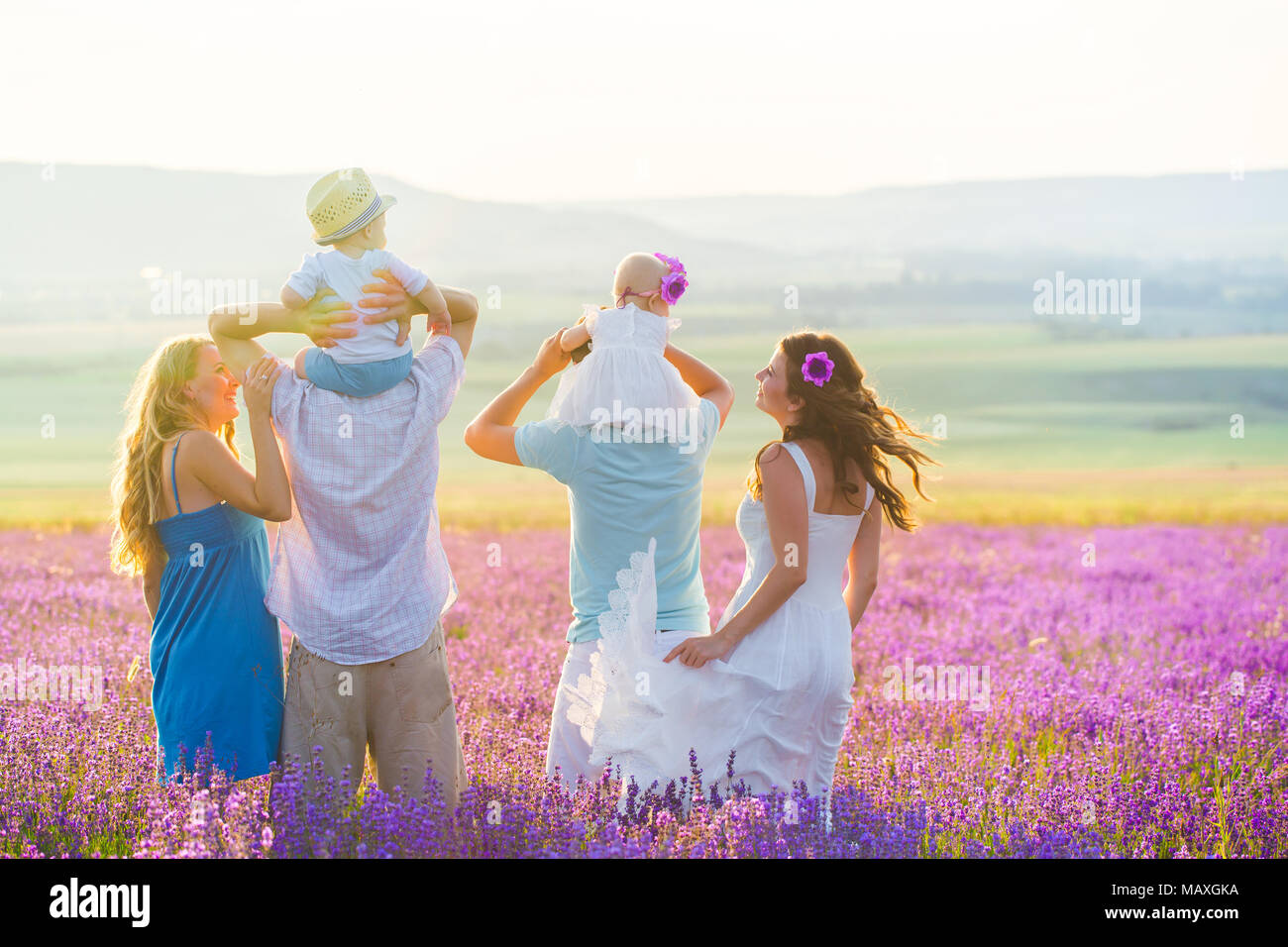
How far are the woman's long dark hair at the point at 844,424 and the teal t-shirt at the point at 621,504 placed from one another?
11.2 inches

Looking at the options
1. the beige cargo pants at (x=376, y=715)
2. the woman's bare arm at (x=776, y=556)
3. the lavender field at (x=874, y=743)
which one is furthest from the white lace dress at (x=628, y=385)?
the lavender field at (x=874, y=743)

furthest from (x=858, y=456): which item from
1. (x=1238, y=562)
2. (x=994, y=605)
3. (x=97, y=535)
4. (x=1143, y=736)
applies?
(x=97, y=535)

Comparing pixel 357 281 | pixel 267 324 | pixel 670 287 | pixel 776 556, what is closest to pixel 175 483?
pixel 267 324

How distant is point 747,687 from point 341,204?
7.08 ft

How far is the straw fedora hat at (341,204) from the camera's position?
3416 mm

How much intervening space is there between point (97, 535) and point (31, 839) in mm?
9370

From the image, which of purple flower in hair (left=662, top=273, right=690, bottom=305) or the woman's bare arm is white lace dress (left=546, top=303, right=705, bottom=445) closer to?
purple flower in hair (left=662, top=273, right=690, bottom=305)

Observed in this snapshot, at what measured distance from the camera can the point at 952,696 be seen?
18.8 ft

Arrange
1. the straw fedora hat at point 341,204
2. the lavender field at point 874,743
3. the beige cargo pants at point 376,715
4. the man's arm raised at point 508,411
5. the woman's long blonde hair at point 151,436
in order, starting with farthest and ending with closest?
the man's arm raised at point 508,411
the woman's long blonde hair at point 151,436
the beige cargo pants at point 376,715
the straw fedora hat at point 341,204
the lavender field at point 874,743

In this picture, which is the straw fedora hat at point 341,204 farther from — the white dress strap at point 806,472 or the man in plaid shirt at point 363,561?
the white dress strap at point 806,472

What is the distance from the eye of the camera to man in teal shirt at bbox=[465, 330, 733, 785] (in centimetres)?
382

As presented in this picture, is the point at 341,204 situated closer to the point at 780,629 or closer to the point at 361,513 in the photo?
the point at 361,513
